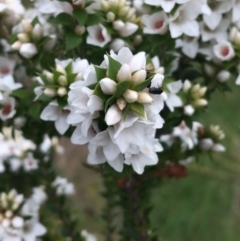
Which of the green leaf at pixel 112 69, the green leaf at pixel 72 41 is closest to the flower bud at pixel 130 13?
the green leaf at pixel 72 41

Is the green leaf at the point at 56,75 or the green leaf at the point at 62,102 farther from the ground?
the green leaf at the point at 56,75

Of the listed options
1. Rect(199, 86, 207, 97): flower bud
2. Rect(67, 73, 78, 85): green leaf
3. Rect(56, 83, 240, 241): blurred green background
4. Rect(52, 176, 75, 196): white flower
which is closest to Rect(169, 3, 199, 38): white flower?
Rect(199, 86, 207, 97): flower bud

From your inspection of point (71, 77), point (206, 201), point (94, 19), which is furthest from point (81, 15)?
point (206, 201)

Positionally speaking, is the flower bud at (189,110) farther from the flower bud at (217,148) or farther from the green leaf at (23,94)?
the green leaf at (23,94)

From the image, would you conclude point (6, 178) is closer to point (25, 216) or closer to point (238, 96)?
point (25, 216)

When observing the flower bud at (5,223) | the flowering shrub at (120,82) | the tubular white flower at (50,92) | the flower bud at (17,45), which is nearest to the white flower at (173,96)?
the flowering shrub at (120,82)

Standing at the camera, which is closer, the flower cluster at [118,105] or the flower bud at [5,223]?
the flower cluster at [118,105]

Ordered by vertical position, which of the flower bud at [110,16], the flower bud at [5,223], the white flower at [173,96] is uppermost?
the flower bud at [110,16]

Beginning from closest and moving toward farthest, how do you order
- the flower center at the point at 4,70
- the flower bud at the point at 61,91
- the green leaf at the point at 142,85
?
the green leaf at the point at 142,85 → the flower bud at the point at 61,91 → the flower center at the point at 4,70

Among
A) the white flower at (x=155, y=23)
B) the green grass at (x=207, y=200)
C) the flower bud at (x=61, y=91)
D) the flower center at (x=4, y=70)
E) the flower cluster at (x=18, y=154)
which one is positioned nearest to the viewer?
the flower bud at (x=61, y=91)
